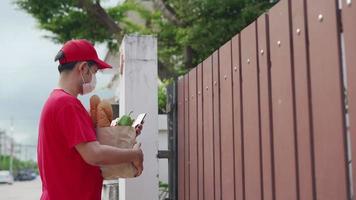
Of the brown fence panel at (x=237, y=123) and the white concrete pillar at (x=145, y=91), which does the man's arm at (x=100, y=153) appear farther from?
the white concrete pillar at (x=145, y=91)

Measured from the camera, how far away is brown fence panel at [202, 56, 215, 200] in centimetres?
337

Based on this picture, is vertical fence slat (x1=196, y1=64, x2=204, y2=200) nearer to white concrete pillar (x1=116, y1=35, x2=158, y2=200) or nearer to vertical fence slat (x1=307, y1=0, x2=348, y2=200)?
white concrete pillar (x1=116, y1=35, x2=158, y2=200)

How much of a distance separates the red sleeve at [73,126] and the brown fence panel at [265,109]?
33.1 inches

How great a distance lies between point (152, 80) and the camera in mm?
4414

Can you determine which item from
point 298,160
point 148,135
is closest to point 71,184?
point 298,160

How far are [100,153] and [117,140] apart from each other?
0.73 feet

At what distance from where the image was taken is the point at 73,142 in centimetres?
243

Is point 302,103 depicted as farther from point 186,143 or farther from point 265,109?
point 186,143

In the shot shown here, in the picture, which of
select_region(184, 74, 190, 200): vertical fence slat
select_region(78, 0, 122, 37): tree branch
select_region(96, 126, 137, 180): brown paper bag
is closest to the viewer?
select_region(96, 126, 137, 180): brown paper bag

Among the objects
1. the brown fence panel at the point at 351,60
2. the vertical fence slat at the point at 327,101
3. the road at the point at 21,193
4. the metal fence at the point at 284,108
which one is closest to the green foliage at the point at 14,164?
the road at the point at 21,193

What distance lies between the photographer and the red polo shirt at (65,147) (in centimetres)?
246

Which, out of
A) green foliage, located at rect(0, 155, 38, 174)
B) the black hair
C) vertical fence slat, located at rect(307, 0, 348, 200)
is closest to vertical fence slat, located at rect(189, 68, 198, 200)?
the black hair

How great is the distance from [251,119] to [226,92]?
48 centimetres

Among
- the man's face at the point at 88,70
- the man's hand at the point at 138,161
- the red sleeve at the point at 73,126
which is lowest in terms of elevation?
the man's hand at the point at 138,161
